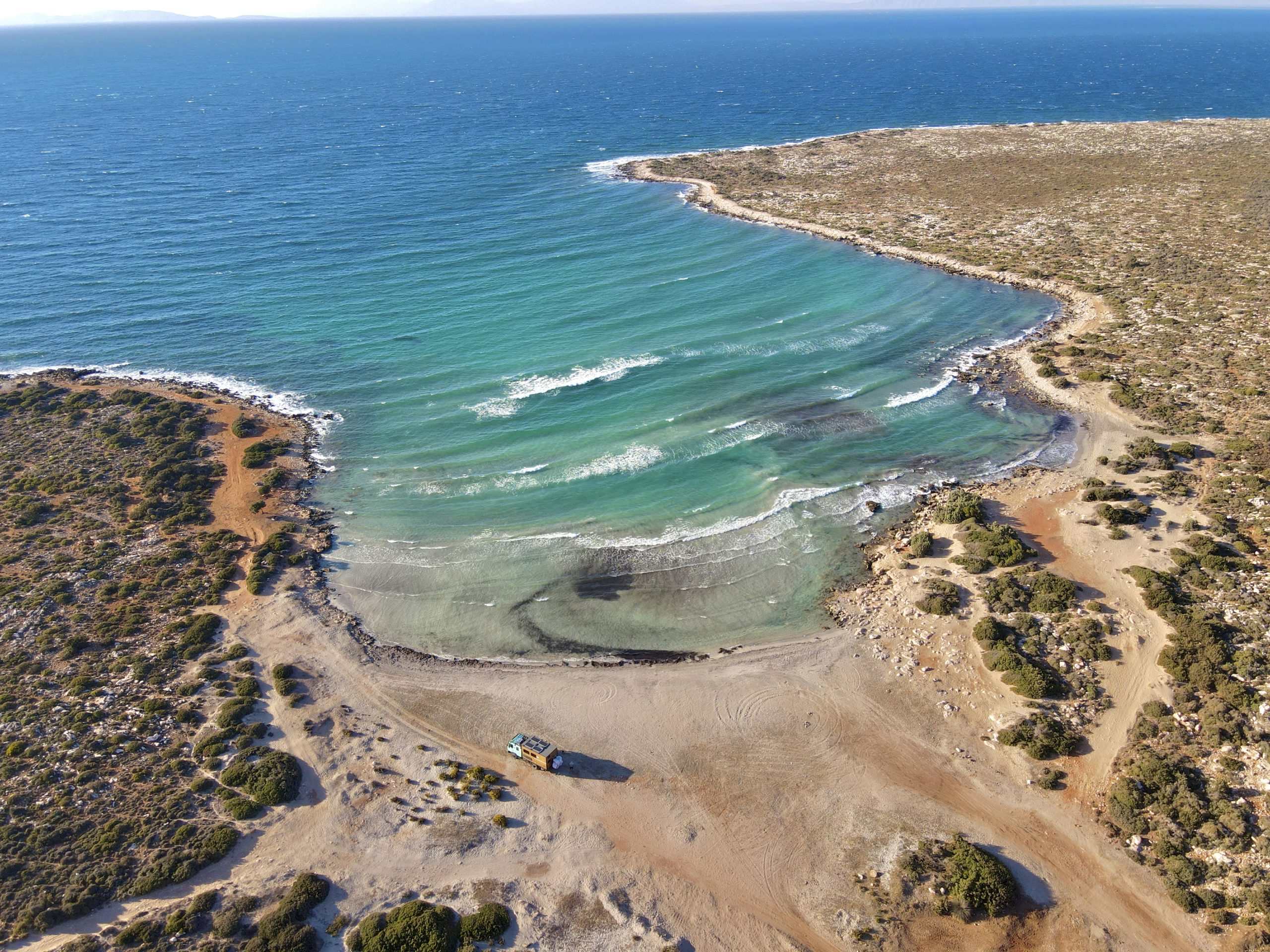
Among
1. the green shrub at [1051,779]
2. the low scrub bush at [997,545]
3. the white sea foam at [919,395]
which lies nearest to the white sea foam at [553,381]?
the white sea foam at [919,395]

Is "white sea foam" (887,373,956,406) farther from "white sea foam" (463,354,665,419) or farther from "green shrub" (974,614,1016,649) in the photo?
"green shrub" (974,614,1016,649)

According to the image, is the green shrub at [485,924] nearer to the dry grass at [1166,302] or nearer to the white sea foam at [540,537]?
the white sea foam at [540,537]

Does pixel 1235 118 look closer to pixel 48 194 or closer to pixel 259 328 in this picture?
pixel 259 328

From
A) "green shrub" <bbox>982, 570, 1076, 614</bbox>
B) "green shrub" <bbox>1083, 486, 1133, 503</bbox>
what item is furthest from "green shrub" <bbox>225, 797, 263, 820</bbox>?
"green shrub" <bbox>1083, 486, 1133, 503</bbox>

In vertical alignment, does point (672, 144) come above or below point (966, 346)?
above

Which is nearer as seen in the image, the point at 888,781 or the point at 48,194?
the point at 888,781

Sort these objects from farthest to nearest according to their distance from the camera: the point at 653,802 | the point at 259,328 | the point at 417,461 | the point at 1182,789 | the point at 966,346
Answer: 1. the point at 259,328
2. the point at 966,346
3. the point at 417,461
4. the point at 653,802
5. the point at 1182,789

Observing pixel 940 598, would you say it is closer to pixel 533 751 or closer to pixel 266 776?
pixel 533 751

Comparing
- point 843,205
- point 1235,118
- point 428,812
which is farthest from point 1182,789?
point 1235,118
